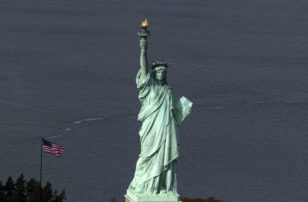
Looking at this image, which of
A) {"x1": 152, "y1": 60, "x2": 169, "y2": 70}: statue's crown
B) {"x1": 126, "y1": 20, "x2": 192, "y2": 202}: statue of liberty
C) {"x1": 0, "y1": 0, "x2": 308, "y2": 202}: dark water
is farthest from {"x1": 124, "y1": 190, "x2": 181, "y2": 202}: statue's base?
{"x1": 0, "y1": 0, "x2": 308, "y2": 202}: dark water

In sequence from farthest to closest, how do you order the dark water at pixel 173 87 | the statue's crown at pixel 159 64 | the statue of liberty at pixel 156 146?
the dark water at pixel 173 87 → the statue's crown at pixel 159 64 → the statue of liberty at pixel 156 146

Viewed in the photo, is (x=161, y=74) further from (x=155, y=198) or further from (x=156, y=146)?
(x=155, y=198)

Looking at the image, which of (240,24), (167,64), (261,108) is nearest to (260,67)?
(261,108)

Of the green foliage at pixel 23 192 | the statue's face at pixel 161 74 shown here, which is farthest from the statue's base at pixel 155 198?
the green foliage at pixel 23 192

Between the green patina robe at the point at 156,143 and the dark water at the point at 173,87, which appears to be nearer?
the green patina robe at the point at 156,143

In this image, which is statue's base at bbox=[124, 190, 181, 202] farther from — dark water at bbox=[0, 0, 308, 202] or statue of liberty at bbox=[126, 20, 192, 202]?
dark water at bbox=[0, 0, 308, 202]

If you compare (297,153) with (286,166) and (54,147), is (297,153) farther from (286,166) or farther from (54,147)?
(54,147)

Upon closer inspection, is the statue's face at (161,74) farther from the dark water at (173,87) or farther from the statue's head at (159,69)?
the dark water at (173,87)
